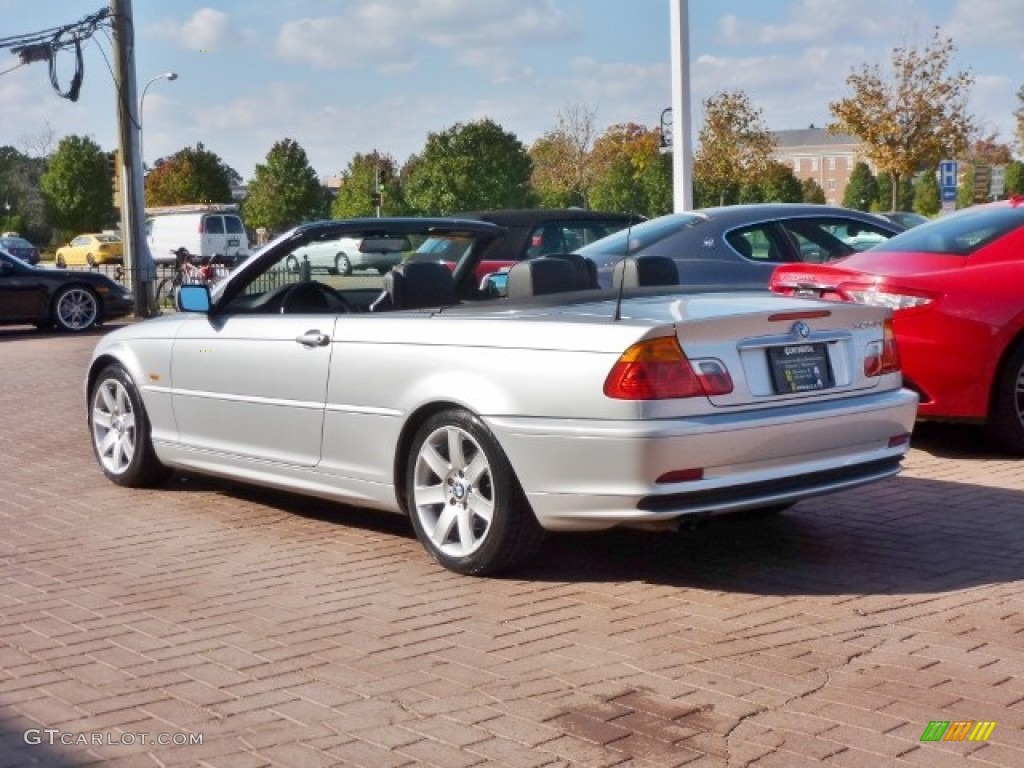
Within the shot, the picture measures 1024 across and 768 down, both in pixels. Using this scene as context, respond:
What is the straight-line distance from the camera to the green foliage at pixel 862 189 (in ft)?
316

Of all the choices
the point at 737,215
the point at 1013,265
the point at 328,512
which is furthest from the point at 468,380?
the point at 737,215

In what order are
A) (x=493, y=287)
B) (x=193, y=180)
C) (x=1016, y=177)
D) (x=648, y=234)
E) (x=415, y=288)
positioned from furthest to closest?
(x=193, y=180)
(x=1016, y=177)
(x=648, y=234)
(x=493, y=287)
(x=415, y=288)

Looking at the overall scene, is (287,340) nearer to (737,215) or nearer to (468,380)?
(468,380)

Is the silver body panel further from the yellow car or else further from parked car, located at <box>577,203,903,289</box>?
the yellow car

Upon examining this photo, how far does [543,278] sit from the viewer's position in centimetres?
703

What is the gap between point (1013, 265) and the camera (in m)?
8.71

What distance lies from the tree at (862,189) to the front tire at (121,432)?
297ft

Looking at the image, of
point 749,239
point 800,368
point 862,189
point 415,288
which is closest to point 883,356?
point 800,368

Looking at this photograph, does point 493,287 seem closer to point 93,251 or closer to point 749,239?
point 749,239

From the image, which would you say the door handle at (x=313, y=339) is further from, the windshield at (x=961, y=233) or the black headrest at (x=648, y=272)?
the windshield at (x=961, y=233)

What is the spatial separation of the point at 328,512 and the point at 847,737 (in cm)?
413

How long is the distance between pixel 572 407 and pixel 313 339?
1750 mm

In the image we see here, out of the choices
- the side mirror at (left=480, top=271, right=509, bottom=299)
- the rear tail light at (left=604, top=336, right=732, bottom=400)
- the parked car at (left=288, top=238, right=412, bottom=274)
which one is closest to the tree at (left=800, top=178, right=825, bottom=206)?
the side mirror at (left=480, top=271, right=509, bottom=299)

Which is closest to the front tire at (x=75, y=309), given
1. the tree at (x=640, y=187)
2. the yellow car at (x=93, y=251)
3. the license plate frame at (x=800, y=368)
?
the tree at (x=640, y=187)
